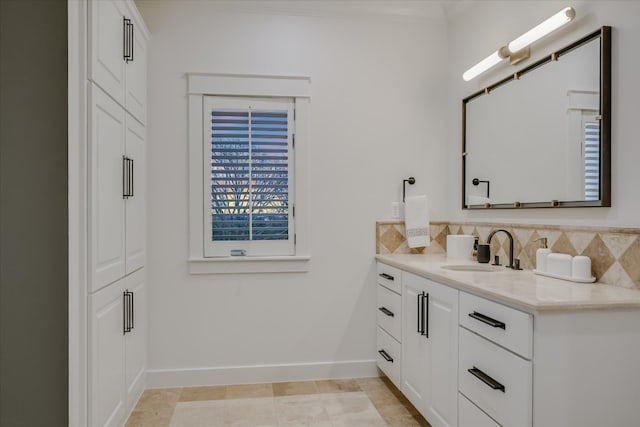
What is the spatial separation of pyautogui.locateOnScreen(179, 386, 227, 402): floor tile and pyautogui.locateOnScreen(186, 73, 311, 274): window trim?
76cm

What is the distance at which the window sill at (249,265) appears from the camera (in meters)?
3.03

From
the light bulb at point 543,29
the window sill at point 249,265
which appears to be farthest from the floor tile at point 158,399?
the light bulb at point 543,29

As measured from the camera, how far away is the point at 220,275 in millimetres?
3066

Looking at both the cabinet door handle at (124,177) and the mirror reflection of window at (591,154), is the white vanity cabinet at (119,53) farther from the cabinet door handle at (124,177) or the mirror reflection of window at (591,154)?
the mirror reflection of window at (591,154)

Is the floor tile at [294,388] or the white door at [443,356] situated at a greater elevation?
the white door at [443,356]

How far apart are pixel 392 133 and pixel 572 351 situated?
2060mm

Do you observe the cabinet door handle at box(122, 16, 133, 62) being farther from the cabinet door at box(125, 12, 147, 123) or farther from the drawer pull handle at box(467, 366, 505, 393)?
the drawer pull handle at box(467, 366, 505, 393)

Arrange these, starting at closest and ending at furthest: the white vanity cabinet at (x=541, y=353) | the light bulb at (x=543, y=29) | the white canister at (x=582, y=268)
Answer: the white vanity cabinet at (x=541, y=353), the white canister at (x=582, y=268), the light bulb at (x=543, y=29)

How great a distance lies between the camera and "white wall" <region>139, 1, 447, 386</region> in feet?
9.88

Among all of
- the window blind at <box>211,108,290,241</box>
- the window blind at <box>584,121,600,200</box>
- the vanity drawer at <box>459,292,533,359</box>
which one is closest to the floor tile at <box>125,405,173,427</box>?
the window blind at <box>211,108,290,241</box>

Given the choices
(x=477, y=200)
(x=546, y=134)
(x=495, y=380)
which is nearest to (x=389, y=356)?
(x=477, y=200)

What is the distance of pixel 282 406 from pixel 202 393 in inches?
22.1
